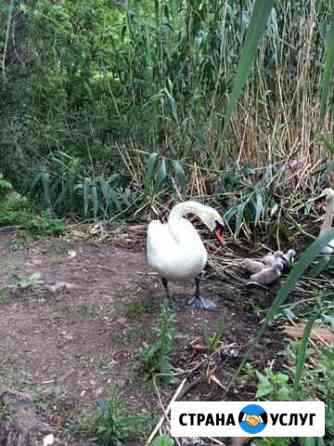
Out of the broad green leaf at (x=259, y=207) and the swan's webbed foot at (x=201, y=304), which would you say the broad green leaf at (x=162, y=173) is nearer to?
the broad green leaf at (x=259, y=207)

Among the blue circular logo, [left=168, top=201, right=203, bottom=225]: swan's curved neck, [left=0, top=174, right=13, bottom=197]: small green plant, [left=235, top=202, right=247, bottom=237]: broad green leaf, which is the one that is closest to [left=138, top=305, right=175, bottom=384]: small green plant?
the blue circular logo

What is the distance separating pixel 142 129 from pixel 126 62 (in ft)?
1.60

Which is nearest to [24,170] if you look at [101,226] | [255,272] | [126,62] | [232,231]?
[101,226]

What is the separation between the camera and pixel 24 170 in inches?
163

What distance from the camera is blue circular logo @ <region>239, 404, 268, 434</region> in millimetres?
1594

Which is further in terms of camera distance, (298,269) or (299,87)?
(299,87)

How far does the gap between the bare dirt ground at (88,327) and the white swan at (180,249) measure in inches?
7.8

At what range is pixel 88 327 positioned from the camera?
8.41ft

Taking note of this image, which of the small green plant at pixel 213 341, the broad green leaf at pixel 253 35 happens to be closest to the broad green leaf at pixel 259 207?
the small green plant at pixel 213 341

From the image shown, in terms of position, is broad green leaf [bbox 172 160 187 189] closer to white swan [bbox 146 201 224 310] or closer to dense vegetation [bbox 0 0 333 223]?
dense vegetation [bbox 0 0 333 223]

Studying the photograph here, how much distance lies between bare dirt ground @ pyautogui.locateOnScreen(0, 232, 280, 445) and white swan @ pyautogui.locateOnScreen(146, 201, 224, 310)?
0.20 metres

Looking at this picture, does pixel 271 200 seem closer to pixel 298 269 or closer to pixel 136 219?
pixel 136 219

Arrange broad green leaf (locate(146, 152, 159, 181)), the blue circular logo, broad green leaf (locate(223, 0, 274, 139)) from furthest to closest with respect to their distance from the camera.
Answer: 1. broad green leaf (locate(146, 152, 159, 181))
2. the blue circular logo
3. broad green leaf (locate(223, 0, 274, 139))

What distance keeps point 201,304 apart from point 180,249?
339 millimetres
